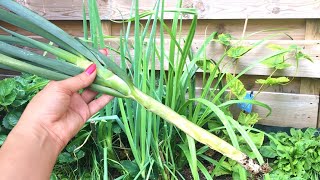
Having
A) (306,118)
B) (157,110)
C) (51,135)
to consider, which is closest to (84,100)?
(51,135)

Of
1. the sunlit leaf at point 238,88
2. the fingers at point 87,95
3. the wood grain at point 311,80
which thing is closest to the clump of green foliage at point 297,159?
the sunlit leaf at point 238,88

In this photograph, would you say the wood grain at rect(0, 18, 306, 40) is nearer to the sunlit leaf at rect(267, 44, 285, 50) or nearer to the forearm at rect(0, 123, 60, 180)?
the sunlit leaf at rect(267, 44, 285, 50)

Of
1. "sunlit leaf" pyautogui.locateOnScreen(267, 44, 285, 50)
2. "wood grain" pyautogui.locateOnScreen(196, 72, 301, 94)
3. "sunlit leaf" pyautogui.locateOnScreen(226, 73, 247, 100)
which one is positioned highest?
"sunlit leaf" pyautogui.locateOnScreen(267, 44, 285, 50)

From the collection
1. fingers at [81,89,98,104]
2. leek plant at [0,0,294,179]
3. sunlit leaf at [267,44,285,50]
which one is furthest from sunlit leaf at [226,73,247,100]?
fingers at [81,89,98,104]

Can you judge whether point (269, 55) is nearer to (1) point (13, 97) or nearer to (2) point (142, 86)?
(2) point (142, 86)

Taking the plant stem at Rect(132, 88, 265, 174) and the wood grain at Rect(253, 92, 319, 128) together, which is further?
the wood grain at Rect(253, 92, 319, 128)

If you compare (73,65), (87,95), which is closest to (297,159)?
(87,95)

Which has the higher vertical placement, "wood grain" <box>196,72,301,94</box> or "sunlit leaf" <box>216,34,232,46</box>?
"sunlit leaf" <box>216,34,232,46</box>

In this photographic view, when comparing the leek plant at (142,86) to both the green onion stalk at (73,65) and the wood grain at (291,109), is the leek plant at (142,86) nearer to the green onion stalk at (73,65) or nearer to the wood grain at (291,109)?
the green onion stalk at (73,65)
